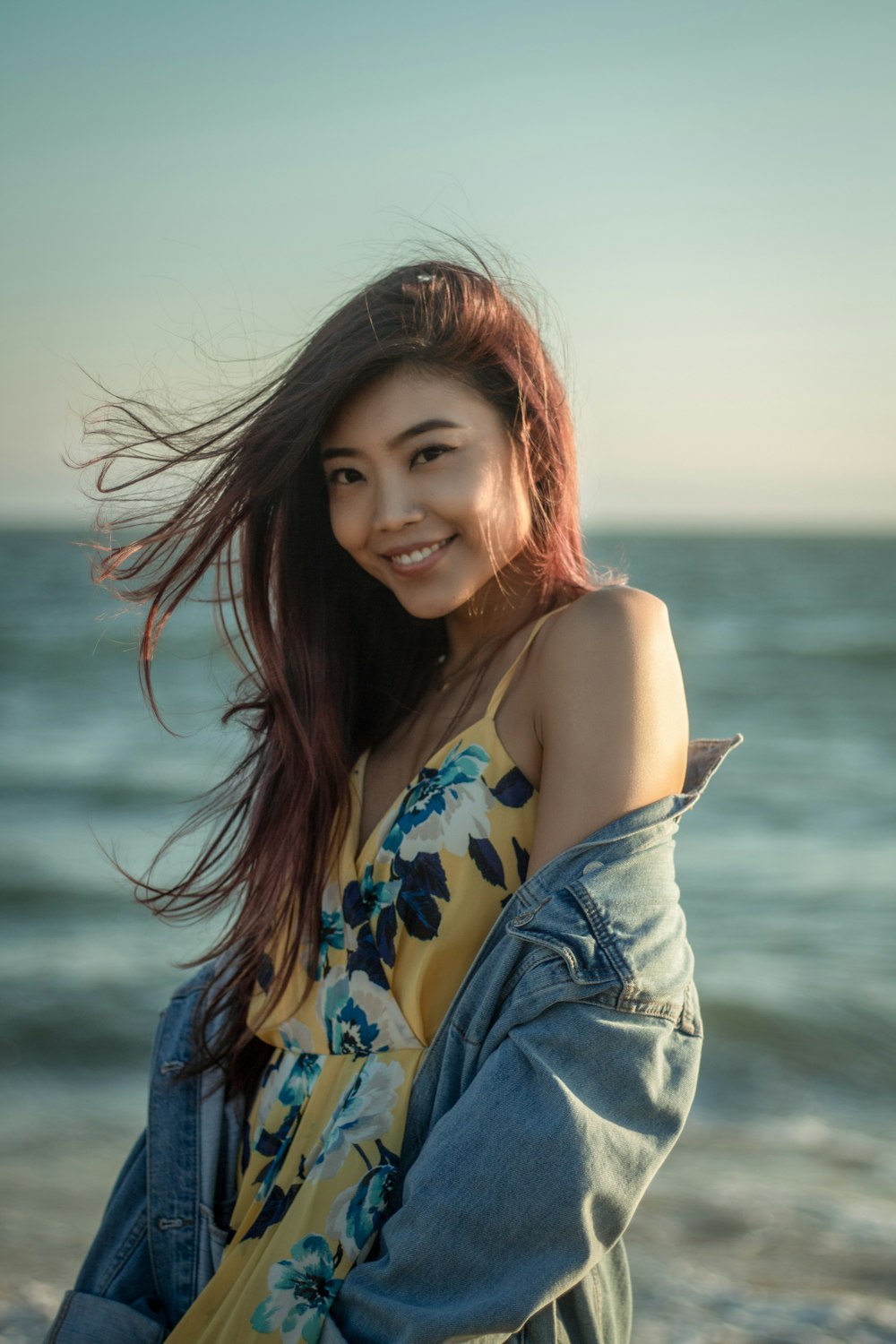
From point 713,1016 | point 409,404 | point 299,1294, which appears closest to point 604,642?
point 409,404

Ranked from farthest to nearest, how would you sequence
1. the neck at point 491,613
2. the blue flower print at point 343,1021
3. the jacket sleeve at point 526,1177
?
1. the neck at point 491,613
2. the blue flower print at point 343,1021
3. the jacket sleeve at point 526,1177

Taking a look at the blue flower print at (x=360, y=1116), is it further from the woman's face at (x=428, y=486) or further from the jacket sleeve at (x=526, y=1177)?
the woman's face at (x=428, y=486)

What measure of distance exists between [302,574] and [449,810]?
677mm

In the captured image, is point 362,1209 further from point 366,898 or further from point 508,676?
point 508,676

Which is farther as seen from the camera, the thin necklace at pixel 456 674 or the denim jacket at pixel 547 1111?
the thin necklace at pixel 456 674

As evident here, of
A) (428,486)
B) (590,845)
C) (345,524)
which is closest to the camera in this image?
(590,845)

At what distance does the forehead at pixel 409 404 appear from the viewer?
2.08 m

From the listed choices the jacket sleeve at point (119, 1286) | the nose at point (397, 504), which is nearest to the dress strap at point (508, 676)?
the nose at point (397, 504)

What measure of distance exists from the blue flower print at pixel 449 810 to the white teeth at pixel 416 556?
0.33 m

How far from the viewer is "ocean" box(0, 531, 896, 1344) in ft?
11.4

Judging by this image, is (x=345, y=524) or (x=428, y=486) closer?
(x=428, y=486)

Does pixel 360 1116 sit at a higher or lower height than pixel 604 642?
lower

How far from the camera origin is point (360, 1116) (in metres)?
1.90

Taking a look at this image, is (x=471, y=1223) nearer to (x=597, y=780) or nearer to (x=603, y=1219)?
(x=603, y=1219)
